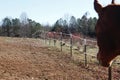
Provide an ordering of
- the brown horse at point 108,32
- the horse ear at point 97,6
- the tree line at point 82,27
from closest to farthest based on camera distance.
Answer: the brown horse at point 108,32 < the horse ear at point 97,6 < the tree line at point 82,27

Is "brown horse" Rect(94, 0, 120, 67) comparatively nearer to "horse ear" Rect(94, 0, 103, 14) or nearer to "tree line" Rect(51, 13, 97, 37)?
"horse ear" Rect(94, 0, 103, 14)

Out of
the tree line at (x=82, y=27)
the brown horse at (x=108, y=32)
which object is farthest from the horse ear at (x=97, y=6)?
the tree line at (x=82, y=27)

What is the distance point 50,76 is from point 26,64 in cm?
242

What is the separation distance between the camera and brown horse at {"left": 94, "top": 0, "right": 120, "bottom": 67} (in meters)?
1.84

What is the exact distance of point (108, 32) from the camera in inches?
74.0

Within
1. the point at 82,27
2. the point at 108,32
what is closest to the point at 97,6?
the point at 108,32

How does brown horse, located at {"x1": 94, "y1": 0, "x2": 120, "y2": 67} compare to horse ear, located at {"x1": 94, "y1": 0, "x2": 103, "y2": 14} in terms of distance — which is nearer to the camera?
brown horse, located at {"x1": 94, "y1": 0, "x2": 120, "y2": 67}

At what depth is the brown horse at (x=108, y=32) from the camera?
6.04 feet

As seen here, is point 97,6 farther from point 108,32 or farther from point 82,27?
Result: point 82,27

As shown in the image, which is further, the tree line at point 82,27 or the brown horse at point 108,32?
the tree line at point 82,27

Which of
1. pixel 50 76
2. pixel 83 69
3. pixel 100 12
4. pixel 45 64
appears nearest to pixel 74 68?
pixel 83 69

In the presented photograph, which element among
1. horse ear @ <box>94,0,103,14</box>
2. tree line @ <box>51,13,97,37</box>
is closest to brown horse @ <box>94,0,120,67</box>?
horse ear @ <box>94,0,103,14</box>

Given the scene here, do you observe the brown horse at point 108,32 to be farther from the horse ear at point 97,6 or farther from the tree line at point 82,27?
the tree line at point 82,27

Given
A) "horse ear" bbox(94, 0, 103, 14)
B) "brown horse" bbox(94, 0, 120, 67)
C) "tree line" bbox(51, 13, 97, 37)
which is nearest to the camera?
"brown horse" bbox(94, 0, 120, 67)
